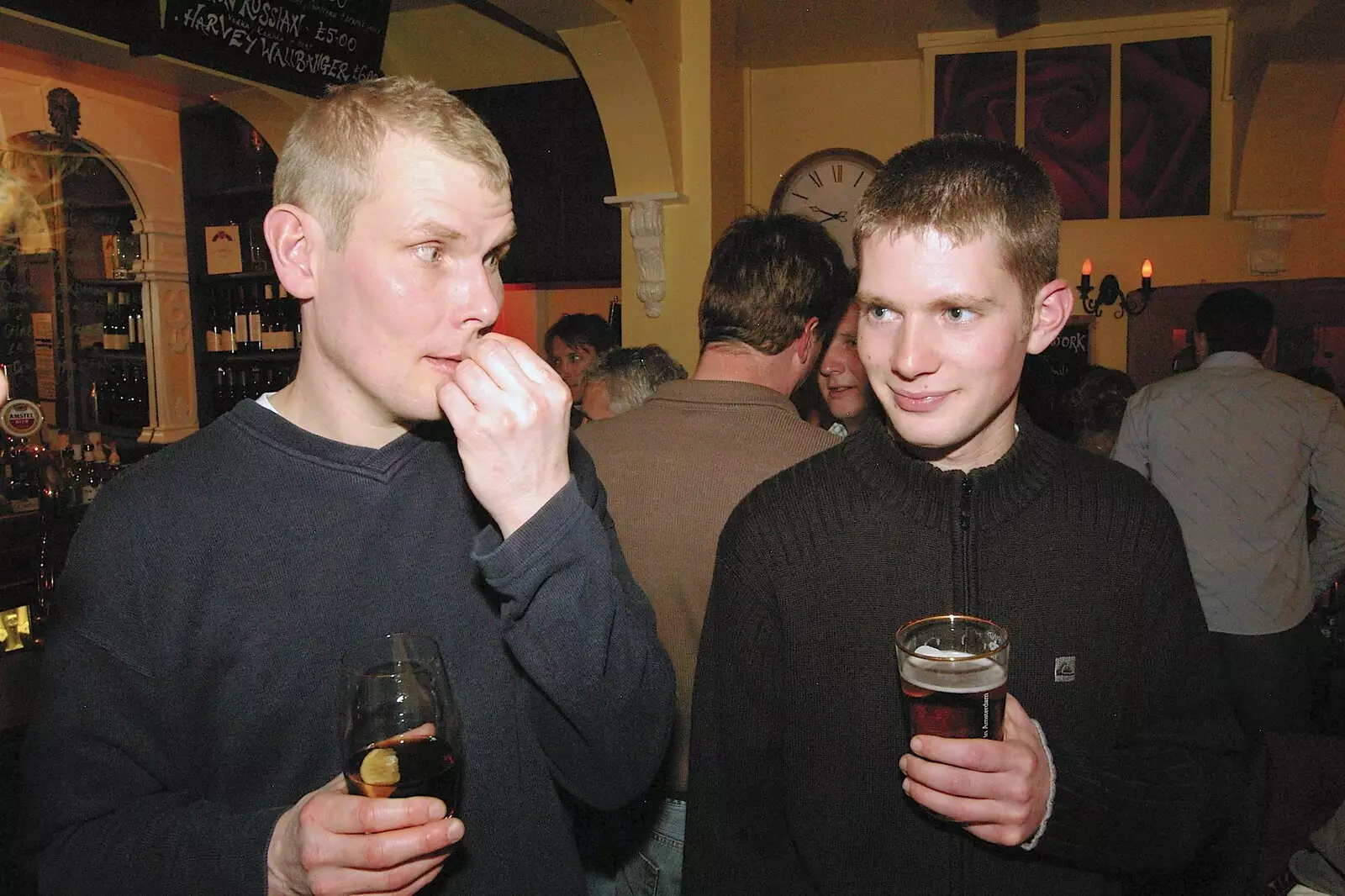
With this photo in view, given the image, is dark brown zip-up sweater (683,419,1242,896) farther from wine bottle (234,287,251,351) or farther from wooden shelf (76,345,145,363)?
wooden shelf (76,345,145,363)

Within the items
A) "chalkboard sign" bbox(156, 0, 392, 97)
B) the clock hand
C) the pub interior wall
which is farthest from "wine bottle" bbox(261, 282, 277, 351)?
the clock hand

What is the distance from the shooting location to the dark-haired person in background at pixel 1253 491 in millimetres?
3096

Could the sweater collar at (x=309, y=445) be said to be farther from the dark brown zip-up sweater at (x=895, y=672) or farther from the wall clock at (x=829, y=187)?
the wall clock at (x=829, y=187)

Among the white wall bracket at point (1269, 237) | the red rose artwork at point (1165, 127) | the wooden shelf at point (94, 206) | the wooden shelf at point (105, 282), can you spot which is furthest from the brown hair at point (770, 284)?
the wooden shelf at point (94, 206)

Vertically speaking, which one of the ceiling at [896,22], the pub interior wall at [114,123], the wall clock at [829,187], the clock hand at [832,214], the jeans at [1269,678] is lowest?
the jeans at [1269,678]

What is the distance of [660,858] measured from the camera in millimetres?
1921

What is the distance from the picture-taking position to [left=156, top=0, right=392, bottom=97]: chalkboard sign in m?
2.91

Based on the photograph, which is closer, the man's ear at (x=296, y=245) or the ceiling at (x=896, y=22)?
the man's ear at (x=296, y=245)

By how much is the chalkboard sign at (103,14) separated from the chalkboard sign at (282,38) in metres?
0.08

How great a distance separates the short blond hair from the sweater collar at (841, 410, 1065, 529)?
654mm

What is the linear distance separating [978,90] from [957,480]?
5251mm

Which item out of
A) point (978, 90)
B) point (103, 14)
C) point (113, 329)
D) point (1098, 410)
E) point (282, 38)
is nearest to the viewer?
point (103, 14)

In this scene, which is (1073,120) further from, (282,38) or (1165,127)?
(282,38)


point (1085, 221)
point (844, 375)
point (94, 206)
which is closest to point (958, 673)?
point (844, 375)
